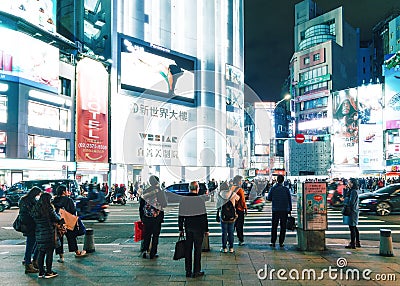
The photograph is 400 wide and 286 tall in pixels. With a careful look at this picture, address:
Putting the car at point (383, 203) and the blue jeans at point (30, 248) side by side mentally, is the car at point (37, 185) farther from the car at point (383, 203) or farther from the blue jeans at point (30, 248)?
the car at point (383, 203)

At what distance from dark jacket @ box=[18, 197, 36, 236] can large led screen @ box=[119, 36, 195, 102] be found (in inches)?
1541

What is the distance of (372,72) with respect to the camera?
116 metres

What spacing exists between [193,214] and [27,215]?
3.37 m

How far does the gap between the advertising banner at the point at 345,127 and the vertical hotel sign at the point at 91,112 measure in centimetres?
4508

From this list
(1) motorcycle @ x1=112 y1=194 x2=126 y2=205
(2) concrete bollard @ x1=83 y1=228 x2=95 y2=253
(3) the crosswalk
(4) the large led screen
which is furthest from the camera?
(4) the large led screen

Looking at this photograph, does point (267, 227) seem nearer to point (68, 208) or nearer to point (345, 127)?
point (68, 208)

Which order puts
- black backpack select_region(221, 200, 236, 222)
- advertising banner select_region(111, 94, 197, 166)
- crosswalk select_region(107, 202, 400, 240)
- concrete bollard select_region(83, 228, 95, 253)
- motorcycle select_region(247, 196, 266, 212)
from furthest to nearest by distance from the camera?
advertising banner select_region(111, 94, 197, 166) → motorcycle select_region(247, 196, 266, 212) → crosswalk select_region(107, 202, 400, 240) → concrete bollard select_region(83, 228, 95, 253) → black backpack select_region(221, 200, 236, 222)

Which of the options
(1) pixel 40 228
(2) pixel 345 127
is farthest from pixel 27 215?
(2) pixel 345 127

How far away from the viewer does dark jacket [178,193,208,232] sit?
750 cm

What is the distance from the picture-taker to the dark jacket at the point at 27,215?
8.12 m

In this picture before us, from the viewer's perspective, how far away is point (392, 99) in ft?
182

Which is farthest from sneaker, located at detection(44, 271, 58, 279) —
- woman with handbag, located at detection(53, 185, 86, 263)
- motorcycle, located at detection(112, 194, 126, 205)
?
motorcycle, located at detection(112, 194, 126, 205)

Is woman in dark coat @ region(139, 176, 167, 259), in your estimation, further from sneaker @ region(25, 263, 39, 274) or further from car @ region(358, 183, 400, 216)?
car @ region(358, 183, 400, 216)

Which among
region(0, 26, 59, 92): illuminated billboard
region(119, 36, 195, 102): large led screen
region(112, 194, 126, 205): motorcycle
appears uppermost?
region(119, 36, 195, 102): large led screen
